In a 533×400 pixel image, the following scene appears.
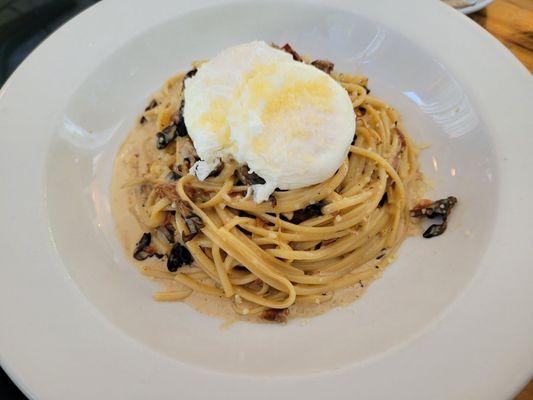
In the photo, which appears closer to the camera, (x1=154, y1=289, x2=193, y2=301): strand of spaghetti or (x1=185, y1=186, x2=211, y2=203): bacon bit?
(x1=154, y1=289, x2=193, y2=301): strand of spaghetti

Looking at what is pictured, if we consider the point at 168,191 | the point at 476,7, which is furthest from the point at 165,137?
the point at 476,7

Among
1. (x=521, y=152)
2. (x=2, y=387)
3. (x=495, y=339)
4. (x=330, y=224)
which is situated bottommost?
(x=2, y=387)

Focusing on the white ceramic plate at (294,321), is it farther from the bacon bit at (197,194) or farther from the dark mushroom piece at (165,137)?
the bacon bit at (197,194)

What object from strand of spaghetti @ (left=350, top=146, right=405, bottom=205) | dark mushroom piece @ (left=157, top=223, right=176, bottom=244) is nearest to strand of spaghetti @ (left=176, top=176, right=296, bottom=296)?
dark mushroom piece @ (left=157, top=223, right=176, bottom=244)

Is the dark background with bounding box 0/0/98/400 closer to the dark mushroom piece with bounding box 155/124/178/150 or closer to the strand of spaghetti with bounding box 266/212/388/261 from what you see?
the dark mushroom piece with bounding box 155/124/178/150

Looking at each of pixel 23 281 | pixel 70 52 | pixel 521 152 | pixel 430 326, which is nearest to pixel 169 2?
pixel 70 52

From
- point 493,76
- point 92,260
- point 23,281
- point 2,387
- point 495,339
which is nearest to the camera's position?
point 495,339

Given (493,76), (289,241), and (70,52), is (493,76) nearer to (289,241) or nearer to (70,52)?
(289,241)
